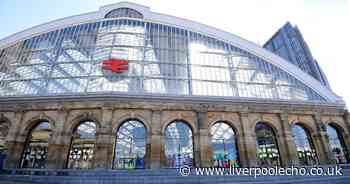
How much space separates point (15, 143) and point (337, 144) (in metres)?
32.5

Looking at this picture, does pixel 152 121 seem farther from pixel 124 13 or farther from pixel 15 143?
pixel 124 13

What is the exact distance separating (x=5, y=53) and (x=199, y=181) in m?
26.5

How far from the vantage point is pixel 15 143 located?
15.9 meters

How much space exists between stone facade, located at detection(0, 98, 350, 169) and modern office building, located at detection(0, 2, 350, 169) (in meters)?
0.09

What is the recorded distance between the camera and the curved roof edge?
2242cm

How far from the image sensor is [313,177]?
11.3 metres

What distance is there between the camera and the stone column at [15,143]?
15.3m

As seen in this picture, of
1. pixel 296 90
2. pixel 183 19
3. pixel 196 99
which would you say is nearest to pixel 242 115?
pixel 196 99

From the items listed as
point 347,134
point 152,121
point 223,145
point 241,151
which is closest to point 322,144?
point 347,134

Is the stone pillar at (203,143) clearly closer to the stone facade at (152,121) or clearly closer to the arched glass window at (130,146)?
the stone facade at (152,121)

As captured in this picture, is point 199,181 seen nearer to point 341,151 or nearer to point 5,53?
point 341,151

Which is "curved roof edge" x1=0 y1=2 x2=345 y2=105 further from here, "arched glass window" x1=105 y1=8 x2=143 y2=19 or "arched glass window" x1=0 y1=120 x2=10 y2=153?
"arched glass window" x1=0 y1=120 x2=10 y2=153

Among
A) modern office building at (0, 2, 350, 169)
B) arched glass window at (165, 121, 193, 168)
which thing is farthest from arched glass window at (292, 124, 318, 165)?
arched glass window at (165, 121, 193, 168)

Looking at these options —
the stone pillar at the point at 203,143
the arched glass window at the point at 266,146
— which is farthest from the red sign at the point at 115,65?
the arched glass window at the point at 266,146
